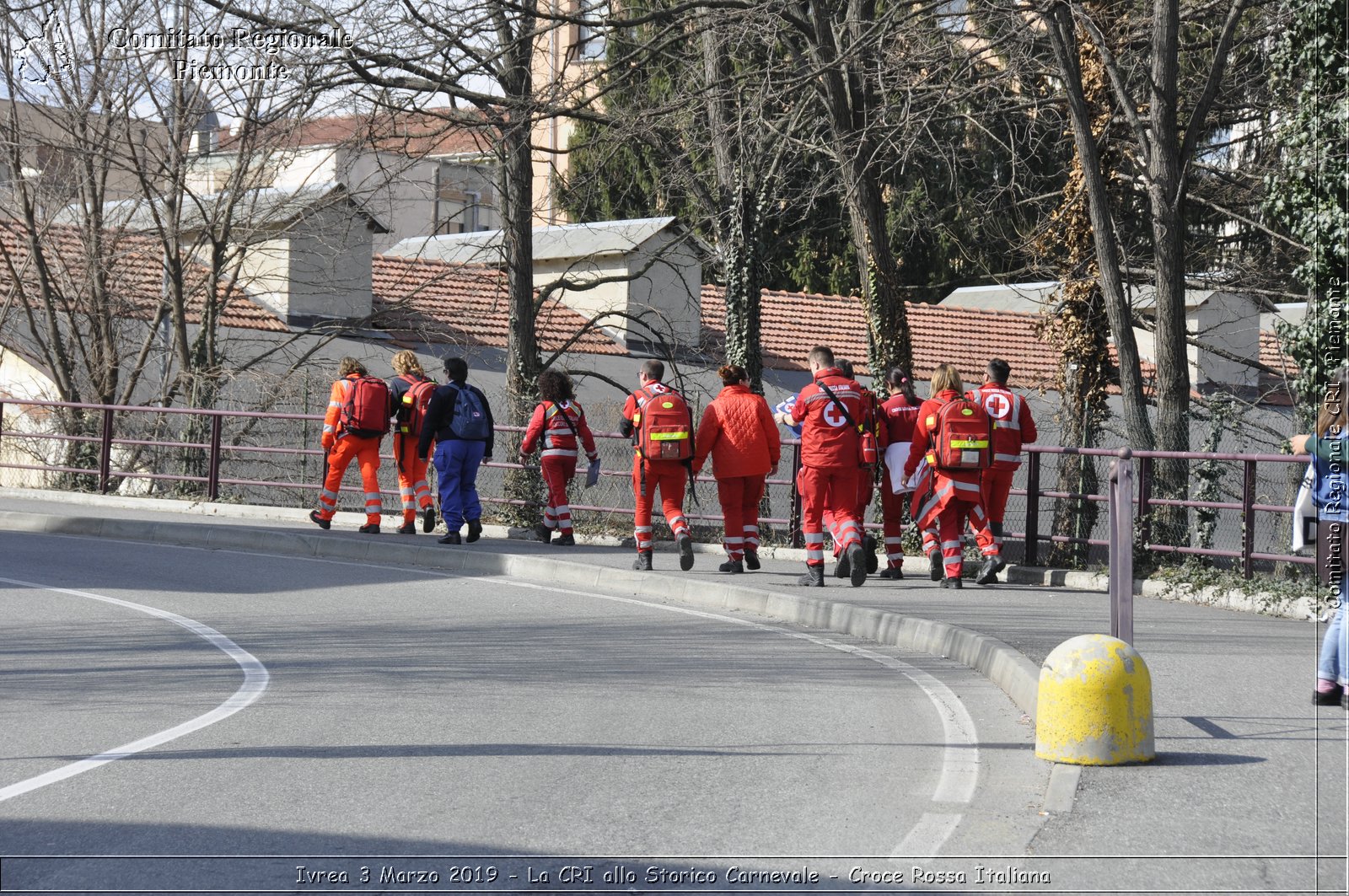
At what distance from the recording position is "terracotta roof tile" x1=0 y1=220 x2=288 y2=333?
966 inches

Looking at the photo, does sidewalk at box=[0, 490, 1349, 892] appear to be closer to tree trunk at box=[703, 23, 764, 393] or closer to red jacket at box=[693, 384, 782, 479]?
red jacket at box=[693, 384, 782, 479]

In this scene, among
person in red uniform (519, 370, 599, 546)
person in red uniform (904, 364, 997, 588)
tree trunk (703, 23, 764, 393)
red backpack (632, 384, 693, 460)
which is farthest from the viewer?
tree trunk (703, 23, 764, 393)

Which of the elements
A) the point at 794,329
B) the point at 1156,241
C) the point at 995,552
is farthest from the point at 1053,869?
the point at 794,329

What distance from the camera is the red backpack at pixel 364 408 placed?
16.7 metres

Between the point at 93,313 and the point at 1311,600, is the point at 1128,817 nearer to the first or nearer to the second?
the point at 1311,600

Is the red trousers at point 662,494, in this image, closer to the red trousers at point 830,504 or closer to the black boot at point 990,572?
the red trousers at point 830,504

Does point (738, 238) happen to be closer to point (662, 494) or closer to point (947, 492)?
point (662, 494)

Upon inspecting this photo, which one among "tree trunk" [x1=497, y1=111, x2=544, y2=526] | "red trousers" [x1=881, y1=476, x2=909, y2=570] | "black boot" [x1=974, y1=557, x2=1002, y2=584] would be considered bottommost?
"black boot" [x1=974, y1=557, x2=1002, y2=584]

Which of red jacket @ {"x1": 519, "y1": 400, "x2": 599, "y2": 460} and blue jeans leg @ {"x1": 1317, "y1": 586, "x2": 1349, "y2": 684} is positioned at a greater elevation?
red jacket @ {"x1": 519, "y1": 400, "x2": 599, "y2": 460}

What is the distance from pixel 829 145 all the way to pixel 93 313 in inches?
494

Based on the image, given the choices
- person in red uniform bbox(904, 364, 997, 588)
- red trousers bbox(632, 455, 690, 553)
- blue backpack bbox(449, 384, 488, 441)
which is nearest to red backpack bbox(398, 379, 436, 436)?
blue backpack bbox(449, 384, 488, 441)

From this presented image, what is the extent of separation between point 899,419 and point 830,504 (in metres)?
1.41

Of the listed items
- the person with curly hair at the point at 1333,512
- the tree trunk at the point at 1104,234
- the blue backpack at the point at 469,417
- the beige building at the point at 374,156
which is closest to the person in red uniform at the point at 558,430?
the blue backpack at the point at 469,417

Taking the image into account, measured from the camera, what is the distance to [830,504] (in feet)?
44.0
